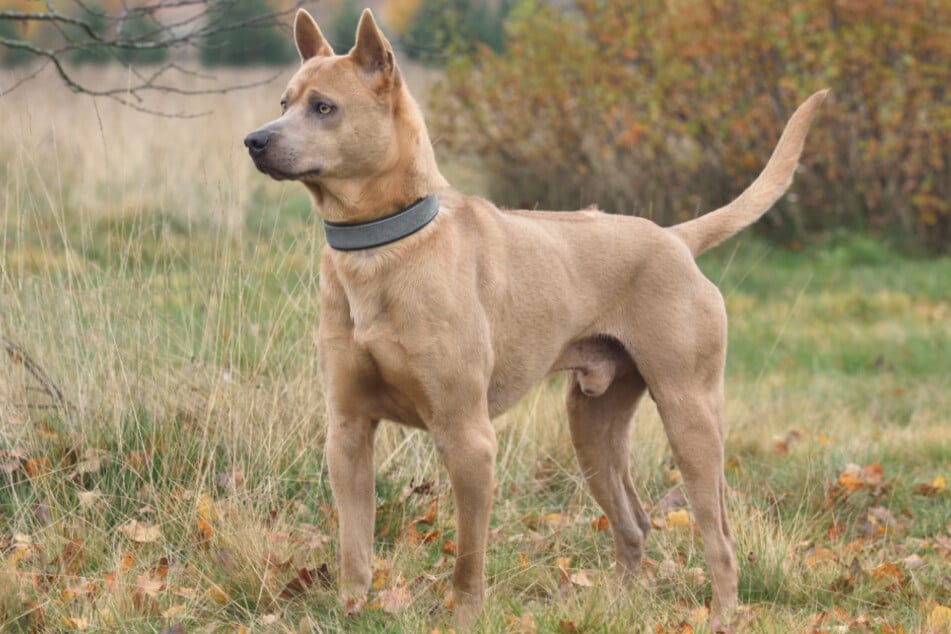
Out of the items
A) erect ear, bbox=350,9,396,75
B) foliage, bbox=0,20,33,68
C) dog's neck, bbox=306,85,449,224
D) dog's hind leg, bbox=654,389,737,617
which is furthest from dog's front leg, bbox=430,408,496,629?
foliage, bbox=0,20,33,68

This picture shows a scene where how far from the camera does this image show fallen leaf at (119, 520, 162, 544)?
445 centimetres

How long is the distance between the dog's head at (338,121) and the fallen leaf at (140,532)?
1.43 m

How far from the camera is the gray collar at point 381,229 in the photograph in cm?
395

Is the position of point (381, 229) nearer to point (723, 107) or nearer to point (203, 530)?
point (203, 530)

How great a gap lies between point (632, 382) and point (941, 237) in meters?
8.49

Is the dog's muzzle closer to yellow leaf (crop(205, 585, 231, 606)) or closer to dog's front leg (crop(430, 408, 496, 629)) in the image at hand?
dog's front leg (crop(430, 408, 496, 629))

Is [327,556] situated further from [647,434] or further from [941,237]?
[941,237]

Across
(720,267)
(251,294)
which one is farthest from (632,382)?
(720,267)

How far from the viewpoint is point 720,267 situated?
436 inches

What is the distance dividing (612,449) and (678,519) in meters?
0.60

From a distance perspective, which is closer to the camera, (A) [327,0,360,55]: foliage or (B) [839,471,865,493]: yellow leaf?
(B) [839,471,865,493]: yellow leaf

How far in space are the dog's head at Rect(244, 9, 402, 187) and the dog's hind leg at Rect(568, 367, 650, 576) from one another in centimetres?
144

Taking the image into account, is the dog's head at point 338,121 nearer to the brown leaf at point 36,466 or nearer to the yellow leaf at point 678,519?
the brown leaf at point 36,466

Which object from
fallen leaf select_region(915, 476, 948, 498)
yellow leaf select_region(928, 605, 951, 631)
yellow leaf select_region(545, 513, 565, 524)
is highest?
yellow leaf select_region(928, 605, 951, 631)
